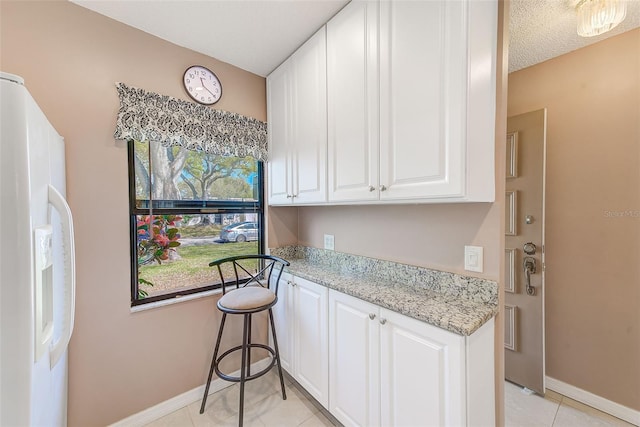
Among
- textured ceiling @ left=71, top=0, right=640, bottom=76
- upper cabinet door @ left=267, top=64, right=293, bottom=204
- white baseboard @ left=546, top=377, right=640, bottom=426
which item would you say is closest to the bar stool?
upper cabinet door @ left=267, top=64, right=293, bottom=204

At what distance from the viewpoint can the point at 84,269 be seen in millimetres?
1455

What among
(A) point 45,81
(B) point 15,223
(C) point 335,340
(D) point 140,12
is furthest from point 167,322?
(D) point 140,12

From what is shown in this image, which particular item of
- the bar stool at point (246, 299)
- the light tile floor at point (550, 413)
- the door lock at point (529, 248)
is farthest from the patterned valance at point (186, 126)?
the light tile floor at point (550, 413)

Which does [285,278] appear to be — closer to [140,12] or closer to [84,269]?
[84,269]

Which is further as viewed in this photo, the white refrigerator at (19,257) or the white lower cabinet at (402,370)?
the white lower cabinet at (402,370)

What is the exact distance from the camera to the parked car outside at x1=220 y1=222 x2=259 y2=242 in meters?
2.09

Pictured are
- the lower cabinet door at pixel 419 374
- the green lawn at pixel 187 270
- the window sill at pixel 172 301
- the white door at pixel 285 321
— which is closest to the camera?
the lower cabinet door at pixel 419 374

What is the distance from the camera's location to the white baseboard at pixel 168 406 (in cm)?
161

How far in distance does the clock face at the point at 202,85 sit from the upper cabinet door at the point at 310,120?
1.95 feet

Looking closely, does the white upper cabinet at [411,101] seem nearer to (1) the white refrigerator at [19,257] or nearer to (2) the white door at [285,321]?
(2) the white door at [285,321]

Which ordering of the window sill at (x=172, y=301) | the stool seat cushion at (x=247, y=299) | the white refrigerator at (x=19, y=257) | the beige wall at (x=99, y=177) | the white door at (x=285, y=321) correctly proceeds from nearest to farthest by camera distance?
the white refrigerator at (x=19, y=257) → the beige wall at (x=99, y=177) → the stool seat cushion at (x=247, y=299) → the window sill at (x=172, y=301) → the white door at (x=285, y=321)

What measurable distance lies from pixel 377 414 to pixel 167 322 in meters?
1.43

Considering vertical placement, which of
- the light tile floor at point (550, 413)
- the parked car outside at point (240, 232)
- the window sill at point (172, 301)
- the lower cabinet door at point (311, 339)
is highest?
the parked car outside at point (240, 232)

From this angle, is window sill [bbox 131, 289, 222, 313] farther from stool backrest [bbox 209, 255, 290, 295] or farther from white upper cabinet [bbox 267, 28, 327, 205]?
white upper cabinet [bbox 267, 28, 327, 205]
